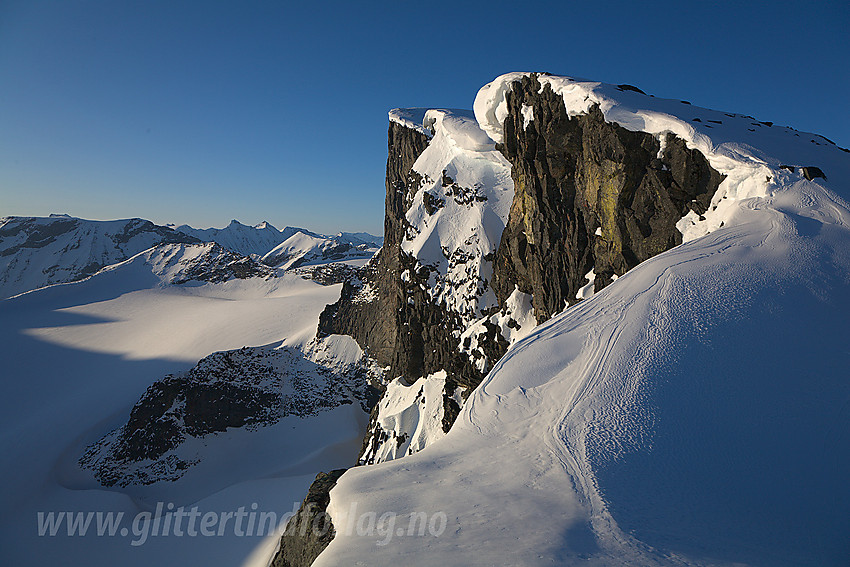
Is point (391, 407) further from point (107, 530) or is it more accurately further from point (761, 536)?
point (761, 536)

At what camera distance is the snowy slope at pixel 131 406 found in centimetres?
1838

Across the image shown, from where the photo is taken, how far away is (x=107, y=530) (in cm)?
1911

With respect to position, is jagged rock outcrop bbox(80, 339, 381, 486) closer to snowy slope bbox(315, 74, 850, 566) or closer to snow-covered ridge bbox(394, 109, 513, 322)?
snow-covered ridge bbox(394, 109, 513, 322)

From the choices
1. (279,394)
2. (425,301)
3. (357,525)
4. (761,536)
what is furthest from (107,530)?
(761,536)

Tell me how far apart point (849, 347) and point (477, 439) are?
531 centimetres

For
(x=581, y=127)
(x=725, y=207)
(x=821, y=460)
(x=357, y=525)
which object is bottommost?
(x=357, y=525)

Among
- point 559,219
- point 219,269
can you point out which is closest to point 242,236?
point 219,269

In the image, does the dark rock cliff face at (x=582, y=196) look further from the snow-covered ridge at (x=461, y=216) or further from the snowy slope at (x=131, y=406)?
the snowy slope at (x=131, y=406)

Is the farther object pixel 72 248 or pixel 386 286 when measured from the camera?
pixel 72 248

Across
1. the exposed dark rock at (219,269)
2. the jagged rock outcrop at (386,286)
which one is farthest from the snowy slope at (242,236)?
the jagged rock outcrop at (386,286)

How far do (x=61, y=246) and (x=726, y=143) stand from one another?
5412 inches

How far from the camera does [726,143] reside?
8.23 metres

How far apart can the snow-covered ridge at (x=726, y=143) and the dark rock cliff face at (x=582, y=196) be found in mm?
291

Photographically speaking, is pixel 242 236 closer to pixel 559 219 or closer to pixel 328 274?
pixel 328 274
